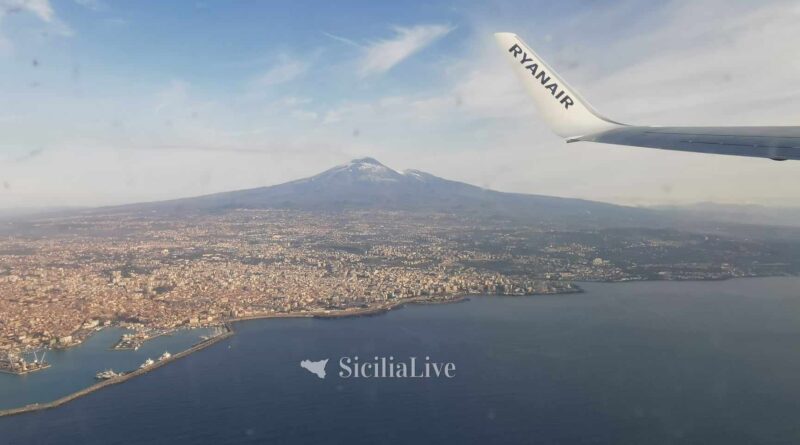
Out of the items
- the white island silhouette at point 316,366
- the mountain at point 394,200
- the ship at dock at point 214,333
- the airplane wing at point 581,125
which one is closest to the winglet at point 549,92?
the airplane wing at point 581,125

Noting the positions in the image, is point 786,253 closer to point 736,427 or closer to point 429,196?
point 736,427

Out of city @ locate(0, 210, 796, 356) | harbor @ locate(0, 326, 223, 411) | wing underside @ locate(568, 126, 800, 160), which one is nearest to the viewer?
wing underside @ locate(568, 126, 800, 160)

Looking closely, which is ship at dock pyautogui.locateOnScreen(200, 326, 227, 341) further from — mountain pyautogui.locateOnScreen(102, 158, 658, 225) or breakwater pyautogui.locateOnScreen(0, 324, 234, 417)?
mountain pyautogui.locateOnScreen(102, 158, 658, 225)

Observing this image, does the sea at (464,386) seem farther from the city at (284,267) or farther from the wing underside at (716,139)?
the wing underside at (716,139)

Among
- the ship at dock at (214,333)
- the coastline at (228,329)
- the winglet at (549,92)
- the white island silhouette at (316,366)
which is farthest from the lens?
the ship at dock at (214,333)

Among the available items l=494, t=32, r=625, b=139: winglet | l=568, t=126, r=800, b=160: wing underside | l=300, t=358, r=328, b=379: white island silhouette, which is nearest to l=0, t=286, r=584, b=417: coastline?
l=300, t=358, r=328, b=379: white island silhouette

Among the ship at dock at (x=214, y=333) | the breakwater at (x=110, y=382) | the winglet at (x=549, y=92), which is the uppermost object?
the winglet at (x=549, y=92)

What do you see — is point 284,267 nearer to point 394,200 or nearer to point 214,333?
point 214,333

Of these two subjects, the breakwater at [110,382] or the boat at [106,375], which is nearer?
the breakwater at [110,382]

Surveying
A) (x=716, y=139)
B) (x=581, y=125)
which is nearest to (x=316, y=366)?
(x=581, y=125)
